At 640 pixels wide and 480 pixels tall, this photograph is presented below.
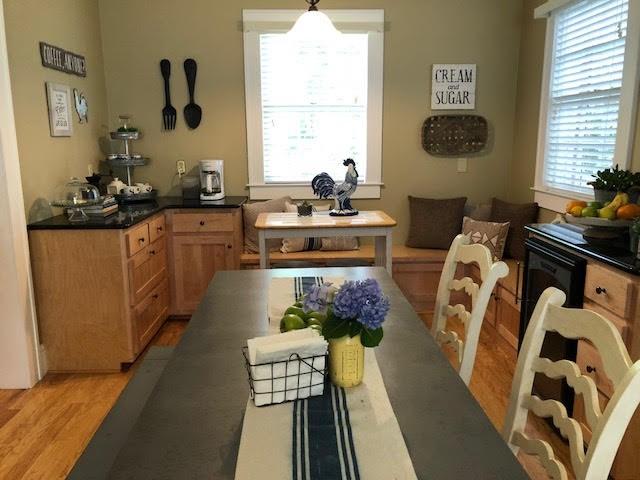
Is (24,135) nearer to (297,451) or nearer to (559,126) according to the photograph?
(297,451)

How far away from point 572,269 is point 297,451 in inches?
68.4

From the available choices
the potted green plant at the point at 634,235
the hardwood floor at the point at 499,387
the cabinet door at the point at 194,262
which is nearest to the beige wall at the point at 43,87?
the cabinet door at the point at 194,262

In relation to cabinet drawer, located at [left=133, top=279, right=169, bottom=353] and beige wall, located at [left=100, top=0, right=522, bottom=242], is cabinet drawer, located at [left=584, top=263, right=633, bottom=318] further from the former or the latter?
cabinet drawer, located at [left=133, top=279, right=169, bottom=353]

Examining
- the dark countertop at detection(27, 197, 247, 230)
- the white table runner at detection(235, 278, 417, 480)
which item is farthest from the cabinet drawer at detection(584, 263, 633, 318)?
the dark countertop at detection(27, 197, 247, 230)

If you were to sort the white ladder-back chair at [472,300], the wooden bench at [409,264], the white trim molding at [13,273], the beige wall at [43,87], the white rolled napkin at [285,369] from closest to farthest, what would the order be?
the white rolled napkin at [285,369] < the white ladder-back chair at [472,300] < the white trim molding at [13,273] < the beige wall at [43,87] < the wooden bench at [409,264]

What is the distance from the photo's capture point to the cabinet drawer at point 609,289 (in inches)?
79.4

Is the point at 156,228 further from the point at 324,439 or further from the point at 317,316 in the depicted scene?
the point at 324,439

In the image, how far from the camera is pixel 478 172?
4.44 metres

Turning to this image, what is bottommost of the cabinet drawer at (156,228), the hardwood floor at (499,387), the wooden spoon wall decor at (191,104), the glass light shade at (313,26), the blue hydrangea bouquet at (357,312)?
the hardwood floor at (499,387)

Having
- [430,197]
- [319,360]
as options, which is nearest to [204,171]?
[430,197]

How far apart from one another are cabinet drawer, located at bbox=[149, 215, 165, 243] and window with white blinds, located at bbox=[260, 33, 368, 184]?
Answer: 100 cm

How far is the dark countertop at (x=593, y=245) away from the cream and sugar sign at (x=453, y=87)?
5.98 feet

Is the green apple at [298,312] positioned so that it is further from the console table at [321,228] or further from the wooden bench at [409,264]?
the wooden bench at [409,264]

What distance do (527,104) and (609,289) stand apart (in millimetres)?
2407
